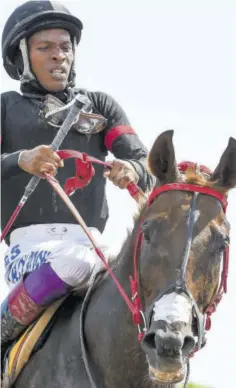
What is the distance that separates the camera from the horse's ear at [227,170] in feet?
21.4

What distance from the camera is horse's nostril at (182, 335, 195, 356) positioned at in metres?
5.87

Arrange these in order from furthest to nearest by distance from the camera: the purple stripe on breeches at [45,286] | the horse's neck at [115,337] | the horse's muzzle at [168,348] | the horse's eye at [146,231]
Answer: the purple stripe on breeches at [45,286] → the horse's neck at [115,337] → the horse's eye at [146,231] → the horse's muzzle at [168,348]

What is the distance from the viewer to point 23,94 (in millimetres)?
8281

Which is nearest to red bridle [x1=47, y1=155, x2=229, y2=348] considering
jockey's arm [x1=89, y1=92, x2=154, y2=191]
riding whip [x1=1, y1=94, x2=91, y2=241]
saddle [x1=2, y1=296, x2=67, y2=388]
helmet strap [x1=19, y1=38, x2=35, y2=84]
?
saddle [x1=2, y1=296, x2=67, y2=388]

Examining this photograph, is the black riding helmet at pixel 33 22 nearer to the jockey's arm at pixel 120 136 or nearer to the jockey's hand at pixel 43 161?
the jockey's arm at pixel 120 136

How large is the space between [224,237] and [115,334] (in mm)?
1135

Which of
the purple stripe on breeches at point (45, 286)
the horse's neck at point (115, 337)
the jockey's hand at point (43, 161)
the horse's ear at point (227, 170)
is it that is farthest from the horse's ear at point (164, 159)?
the purple stripe on breeches at point (45, 286)

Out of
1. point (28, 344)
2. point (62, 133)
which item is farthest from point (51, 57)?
point (28, 344)

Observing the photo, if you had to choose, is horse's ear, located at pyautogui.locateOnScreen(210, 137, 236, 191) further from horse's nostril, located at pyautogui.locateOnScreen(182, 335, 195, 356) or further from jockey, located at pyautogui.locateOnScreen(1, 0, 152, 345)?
horse's nostril, located at pyautogui.locateOnScreen(182, 335, 195, 356)

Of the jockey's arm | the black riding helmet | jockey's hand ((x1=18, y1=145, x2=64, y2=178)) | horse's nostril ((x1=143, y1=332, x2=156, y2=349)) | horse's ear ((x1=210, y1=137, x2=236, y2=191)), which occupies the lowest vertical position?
horse's nostril ((x1=143, y1=332, x2=156, y2=349))

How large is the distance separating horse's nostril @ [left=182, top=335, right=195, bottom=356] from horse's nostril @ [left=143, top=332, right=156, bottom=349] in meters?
0.18

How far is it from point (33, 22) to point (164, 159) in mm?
2179

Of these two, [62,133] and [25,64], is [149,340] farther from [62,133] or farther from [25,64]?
[25,64]

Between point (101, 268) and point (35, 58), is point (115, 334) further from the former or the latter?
point (35, 58)
